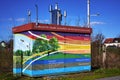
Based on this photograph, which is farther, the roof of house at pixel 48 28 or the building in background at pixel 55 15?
the building in background at pixel 55 15

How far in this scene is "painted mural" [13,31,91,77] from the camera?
15677 millimetres

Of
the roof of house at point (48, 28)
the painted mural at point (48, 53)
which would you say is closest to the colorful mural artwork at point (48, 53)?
the painted mural at point (48, 53)

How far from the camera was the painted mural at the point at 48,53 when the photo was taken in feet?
51.4

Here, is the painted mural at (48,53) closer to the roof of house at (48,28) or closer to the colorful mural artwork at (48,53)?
the colorful mural artwork at (48,53)

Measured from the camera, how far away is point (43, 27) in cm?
1595

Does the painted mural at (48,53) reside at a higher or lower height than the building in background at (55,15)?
lower

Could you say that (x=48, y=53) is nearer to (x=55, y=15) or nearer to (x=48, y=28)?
(x=48, y=28)

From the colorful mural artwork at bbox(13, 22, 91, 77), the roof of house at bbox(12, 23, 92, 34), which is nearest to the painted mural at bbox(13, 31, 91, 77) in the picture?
the colorful mural artwork at bbox(13, 22, 91, 77)

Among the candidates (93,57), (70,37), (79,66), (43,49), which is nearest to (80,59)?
(79,66)

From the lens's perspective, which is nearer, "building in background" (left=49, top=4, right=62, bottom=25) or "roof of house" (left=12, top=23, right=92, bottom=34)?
"roof of house" (left=12, top=23, right=92, bottom=34)

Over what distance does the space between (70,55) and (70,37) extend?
1.19 m

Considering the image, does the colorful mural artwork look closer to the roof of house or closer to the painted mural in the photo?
the painted mural

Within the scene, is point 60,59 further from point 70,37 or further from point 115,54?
point 115,54

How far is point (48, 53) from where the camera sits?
53.3 ft
